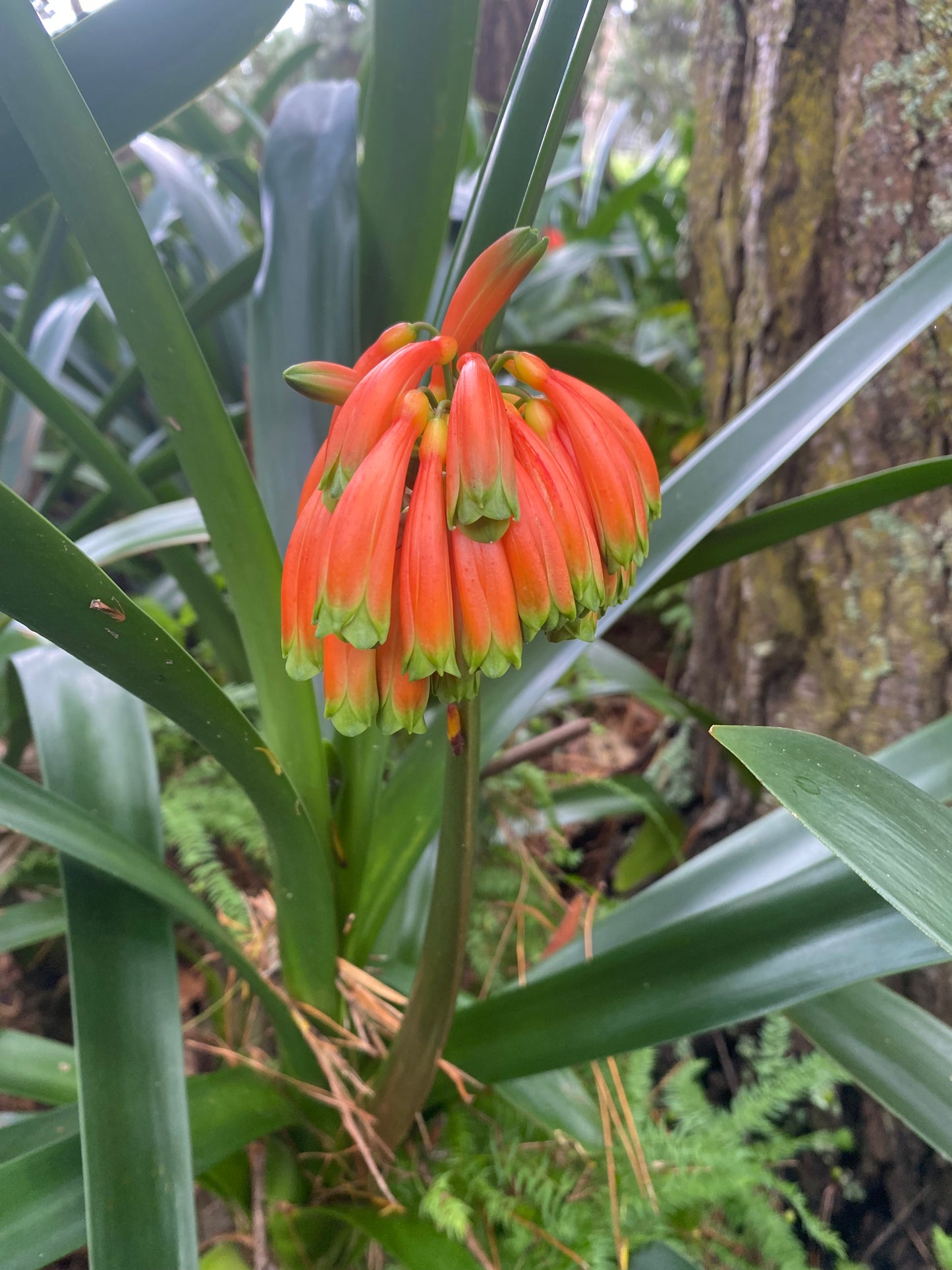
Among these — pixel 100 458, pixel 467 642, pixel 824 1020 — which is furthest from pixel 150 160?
pixel 824 1020

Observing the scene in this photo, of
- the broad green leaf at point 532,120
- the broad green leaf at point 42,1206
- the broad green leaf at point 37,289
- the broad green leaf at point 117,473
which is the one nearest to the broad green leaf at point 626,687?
the broad green leaf at point 117,473

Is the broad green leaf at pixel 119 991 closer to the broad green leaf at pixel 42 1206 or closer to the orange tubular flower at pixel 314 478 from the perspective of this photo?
the broad green leaf at pixel 42 1206

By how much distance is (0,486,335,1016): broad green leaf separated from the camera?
0.96 ft

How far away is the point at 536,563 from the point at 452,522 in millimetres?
40

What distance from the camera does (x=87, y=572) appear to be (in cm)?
31

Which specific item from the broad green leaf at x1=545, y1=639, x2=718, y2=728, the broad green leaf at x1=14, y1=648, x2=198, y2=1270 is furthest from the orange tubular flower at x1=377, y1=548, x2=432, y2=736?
the broad green leaf at x1=545, y1=639, x2=718, y2=728

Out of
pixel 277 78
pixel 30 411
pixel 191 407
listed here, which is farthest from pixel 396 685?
pixel 277 78

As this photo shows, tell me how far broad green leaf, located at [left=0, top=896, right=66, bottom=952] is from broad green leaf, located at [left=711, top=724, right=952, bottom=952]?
569mm

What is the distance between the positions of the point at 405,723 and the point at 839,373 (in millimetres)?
464

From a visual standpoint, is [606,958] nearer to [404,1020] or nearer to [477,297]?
[404,1020]

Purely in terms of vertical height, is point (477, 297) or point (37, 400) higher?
point (37, 400)

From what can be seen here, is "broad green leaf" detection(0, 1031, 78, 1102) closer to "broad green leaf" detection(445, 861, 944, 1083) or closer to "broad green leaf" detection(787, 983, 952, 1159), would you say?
"broad green leaf" detection(445, 861, 944, 1083)

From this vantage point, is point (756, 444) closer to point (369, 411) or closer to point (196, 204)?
point (369, 411)

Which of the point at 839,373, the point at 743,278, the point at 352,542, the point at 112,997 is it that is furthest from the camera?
the point at 743,278
